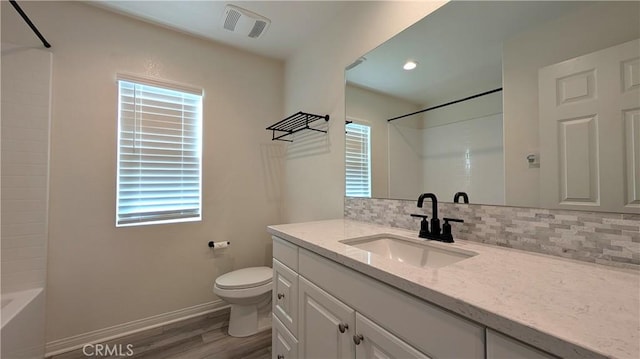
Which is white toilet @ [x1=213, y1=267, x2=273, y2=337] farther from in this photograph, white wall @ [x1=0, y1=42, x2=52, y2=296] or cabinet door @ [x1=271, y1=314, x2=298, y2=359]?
white wall @ [x1=0, y1=42, x2=52, y2=296]

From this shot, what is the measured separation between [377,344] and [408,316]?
169 mm

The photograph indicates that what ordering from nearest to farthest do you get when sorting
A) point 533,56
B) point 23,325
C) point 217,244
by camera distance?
point 533,56 < point 23,325 < point 217,244

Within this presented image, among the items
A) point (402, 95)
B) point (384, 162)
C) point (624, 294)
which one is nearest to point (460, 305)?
point (624, 294)

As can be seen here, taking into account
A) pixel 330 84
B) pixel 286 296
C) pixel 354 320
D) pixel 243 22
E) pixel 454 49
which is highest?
pixel 243 22

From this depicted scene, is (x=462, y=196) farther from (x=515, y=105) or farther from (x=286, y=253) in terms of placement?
(x=286, y=253)

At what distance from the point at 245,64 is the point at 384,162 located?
172 centimetres

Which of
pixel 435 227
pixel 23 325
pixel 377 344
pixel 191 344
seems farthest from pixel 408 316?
pixel 23 325

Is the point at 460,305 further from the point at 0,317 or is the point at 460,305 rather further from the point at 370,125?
the point at 0,317

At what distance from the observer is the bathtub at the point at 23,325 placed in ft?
3.78

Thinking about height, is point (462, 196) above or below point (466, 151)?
Result: below

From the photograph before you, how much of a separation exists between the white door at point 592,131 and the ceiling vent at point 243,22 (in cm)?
180

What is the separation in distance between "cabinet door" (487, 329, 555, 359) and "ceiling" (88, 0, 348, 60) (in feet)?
6.39

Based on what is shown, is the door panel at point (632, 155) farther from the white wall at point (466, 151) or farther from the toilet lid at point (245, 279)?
the toilet lid at point (245, 279)

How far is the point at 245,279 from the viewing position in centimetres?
181
